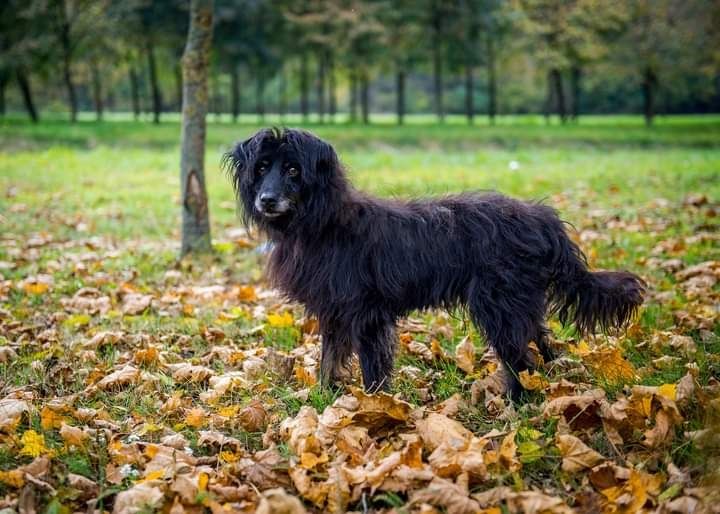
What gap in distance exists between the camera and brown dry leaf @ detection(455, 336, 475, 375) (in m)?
4.41

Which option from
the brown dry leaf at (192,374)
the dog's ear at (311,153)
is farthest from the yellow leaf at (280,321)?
the dog's ear at (311,153)

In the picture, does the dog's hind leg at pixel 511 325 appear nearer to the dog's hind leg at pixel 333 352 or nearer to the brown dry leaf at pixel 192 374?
the dog's hind leg at pixel 333 352

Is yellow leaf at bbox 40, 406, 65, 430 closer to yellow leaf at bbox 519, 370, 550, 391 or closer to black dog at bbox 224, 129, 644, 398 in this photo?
black dog at bbox 224, 129, 644, 398

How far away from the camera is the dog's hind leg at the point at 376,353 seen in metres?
4.02

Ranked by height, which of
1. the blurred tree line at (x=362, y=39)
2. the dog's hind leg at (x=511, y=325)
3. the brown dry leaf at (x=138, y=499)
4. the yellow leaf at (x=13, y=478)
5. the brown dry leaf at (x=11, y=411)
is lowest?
the brown dry leaf at (x=138, y=499)

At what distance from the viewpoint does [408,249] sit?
399cm

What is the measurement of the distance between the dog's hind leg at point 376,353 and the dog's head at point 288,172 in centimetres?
76

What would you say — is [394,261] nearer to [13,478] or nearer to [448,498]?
[448,498]

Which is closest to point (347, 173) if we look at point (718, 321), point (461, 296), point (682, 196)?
point (461, 296)

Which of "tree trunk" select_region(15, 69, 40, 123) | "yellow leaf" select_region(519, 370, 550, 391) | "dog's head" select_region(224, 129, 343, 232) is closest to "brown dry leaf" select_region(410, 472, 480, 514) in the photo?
"yellow leaf" select_region(519, 370, 550, 391)

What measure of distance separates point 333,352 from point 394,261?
2.28 feet

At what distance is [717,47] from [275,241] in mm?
28706

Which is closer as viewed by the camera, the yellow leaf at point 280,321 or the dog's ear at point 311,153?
the dog's ear at point 311,153

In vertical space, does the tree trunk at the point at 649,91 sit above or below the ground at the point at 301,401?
above
